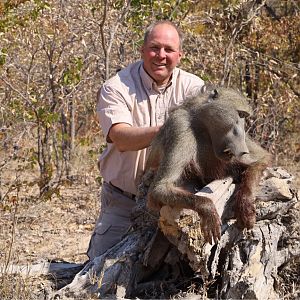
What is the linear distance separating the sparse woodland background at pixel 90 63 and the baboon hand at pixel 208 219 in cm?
311

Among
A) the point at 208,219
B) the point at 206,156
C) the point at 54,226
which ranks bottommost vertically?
the point at 54,226

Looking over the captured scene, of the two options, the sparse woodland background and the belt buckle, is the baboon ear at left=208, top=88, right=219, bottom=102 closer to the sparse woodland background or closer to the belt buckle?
the belt buckle

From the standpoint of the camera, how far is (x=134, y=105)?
5.05m

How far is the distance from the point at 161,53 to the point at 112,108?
54 cm

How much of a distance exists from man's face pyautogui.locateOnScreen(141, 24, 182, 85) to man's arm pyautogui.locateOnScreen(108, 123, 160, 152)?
50 centimetres

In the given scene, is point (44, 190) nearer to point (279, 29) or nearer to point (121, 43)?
point (121, 43)

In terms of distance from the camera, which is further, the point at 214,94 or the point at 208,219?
the point at 214,94

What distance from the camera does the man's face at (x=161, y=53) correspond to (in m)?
5.05

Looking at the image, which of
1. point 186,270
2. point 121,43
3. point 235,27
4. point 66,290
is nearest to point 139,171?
point 186,270

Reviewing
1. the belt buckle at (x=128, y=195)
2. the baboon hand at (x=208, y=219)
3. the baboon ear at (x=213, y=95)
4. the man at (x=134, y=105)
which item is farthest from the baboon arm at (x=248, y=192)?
the belt buckle at (x=128, y=195)

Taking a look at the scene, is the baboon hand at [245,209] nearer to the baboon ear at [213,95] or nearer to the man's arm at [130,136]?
the baboon ear at [213,95]

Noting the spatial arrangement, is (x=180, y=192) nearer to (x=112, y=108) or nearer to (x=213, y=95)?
(x=213, y=95)

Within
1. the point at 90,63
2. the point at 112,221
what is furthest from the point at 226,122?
the point at 90,63

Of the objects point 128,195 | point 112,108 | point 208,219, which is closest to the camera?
point 208,219
